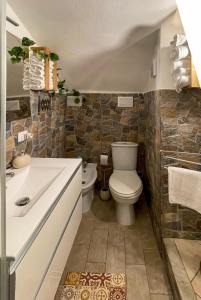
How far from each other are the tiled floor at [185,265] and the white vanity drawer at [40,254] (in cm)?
90

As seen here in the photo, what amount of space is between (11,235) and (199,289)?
1332 millimetres

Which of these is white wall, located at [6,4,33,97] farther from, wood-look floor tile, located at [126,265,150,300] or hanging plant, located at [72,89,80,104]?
wood-look floor tile, located at [126,265,150,300]

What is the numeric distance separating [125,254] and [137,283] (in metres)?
0.34

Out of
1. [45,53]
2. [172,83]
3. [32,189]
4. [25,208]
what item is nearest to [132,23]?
[172,83]

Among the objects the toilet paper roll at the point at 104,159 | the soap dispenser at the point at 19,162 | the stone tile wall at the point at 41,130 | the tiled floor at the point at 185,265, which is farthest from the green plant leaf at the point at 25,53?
the tiled floor at the point at 185,265

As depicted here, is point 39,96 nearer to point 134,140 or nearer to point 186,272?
point 134,140

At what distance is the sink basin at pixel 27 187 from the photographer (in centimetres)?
132

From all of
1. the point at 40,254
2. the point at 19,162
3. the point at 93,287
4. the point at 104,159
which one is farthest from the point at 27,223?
the point at 104,159

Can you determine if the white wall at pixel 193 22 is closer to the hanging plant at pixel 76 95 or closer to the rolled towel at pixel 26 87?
the rolled towel at pixel 26 87

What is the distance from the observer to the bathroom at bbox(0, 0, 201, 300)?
1.22 meters

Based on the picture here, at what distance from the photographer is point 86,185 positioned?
8.59 feet

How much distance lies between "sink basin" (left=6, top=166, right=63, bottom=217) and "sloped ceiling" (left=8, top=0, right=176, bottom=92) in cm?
126

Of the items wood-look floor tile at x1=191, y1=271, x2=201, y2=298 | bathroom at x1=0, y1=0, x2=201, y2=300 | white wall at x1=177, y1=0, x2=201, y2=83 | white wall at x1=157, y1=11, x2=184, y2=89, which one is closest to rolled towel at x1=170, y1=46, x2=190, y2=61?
bathroom at x1=0, y1=0, x2=201, y2=300

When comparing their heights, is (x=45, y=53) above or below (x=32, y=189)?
above
